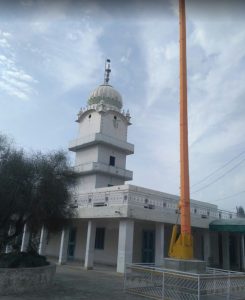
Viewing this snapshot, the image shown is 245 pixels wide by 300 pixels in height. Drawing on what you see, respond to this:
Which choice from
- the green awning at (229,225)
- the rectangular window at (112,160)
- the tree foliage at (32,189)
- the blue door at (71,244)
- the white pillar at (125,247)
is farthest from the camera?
the rectangular window at (112,160)

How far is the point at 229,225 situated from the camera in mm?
23609

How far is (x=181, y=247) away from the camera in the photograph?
13.8m

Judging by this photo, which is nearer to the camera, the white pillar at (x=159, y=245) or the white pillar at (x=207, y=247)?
the white pillar at (x=159, y=245)

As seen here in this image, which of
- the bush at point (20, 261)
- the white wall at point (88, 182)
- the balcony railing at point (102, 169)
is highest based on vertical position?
the balcony railing at point (102, 169)

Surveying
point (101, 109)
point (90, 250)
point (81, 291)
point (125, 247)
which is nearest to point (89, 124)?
point (101, 109)

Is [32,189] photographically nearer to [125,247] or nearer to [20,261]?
[20,261]

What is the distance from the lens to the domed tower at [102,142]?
31328 mm

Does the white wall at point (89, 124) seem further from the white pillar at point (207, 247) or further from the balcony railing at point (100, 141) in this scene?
the white pillar at point (207, 247)

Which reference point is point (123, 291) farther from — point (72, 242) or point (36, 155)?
point (72, 242)

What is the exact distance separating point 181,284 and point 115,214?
9.20 m

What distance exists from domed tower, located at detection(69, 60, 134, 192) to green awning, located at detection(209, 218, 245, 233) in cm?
1053

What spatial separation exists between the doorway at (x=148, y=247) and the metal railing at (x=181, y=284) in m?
11.4

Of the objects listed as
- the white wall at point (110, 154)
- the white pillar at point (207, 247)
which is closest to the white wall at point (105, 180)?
the white wall at point (110, 154)

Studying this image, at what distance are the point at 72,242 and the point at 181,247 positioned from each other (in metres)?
17.1
